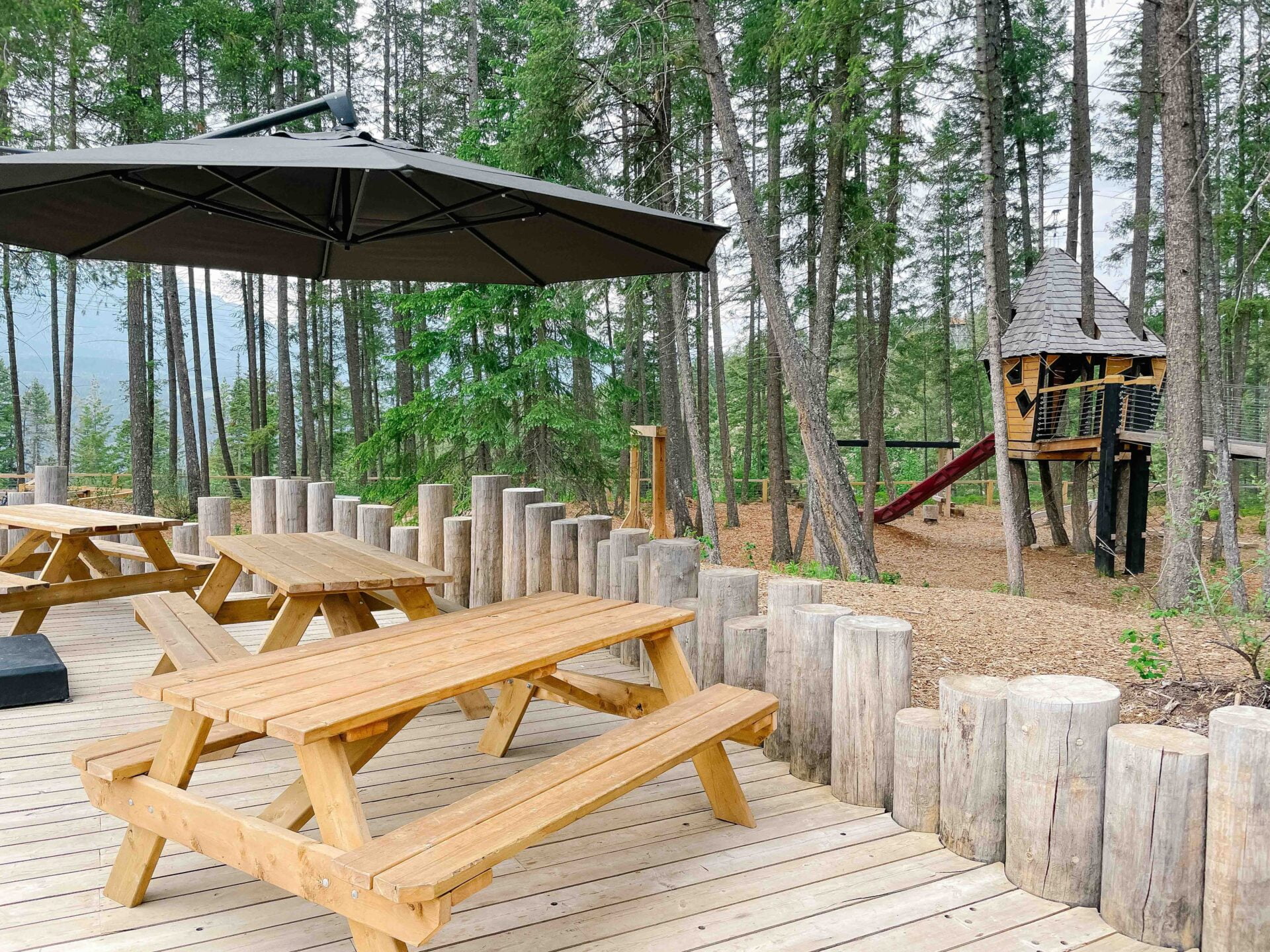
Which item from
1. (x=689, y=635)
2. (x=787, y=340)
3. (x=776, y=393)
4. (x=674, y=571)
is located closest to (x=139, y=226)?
(x=674, y=571)

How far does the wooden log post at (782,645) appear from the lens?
3.16m

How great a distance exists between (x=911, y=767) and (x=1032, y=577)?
36.4 ft

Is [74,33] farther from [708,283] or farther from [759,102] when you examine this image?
[708,283]

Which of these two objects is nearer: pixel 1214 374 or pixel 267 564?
pixel 267 564

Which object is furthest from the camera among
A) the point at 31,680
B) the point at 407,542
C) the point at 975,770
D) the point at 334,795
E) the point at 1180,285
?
the point at 1180,285

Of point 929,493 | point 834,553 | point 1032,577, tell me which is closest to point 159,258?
point 834,553

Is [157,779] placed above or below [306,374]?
below

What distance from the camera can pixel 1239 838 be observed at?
2045 millimetres

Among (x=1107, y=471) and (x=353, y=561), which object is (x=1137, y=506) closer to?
(x=1107, y=471)

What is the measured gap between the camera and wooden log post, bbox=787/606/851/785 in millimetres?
3033

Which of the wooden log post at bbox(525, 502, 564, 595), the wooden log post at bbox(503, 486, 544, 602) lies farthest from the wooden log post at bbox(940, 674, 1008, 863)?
the wooden log post at bbox(503, 486, 544, 602)

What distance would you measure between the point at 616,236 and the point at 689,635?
184 cm

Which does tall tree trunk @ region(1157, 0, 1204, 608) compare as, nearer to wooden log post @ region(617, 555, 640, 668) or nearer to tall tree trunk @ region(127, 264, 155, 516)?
wooden log post @ region(617, 555, 640, 668)

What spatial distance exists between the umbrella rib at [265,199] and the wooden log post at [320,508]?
267 cm
